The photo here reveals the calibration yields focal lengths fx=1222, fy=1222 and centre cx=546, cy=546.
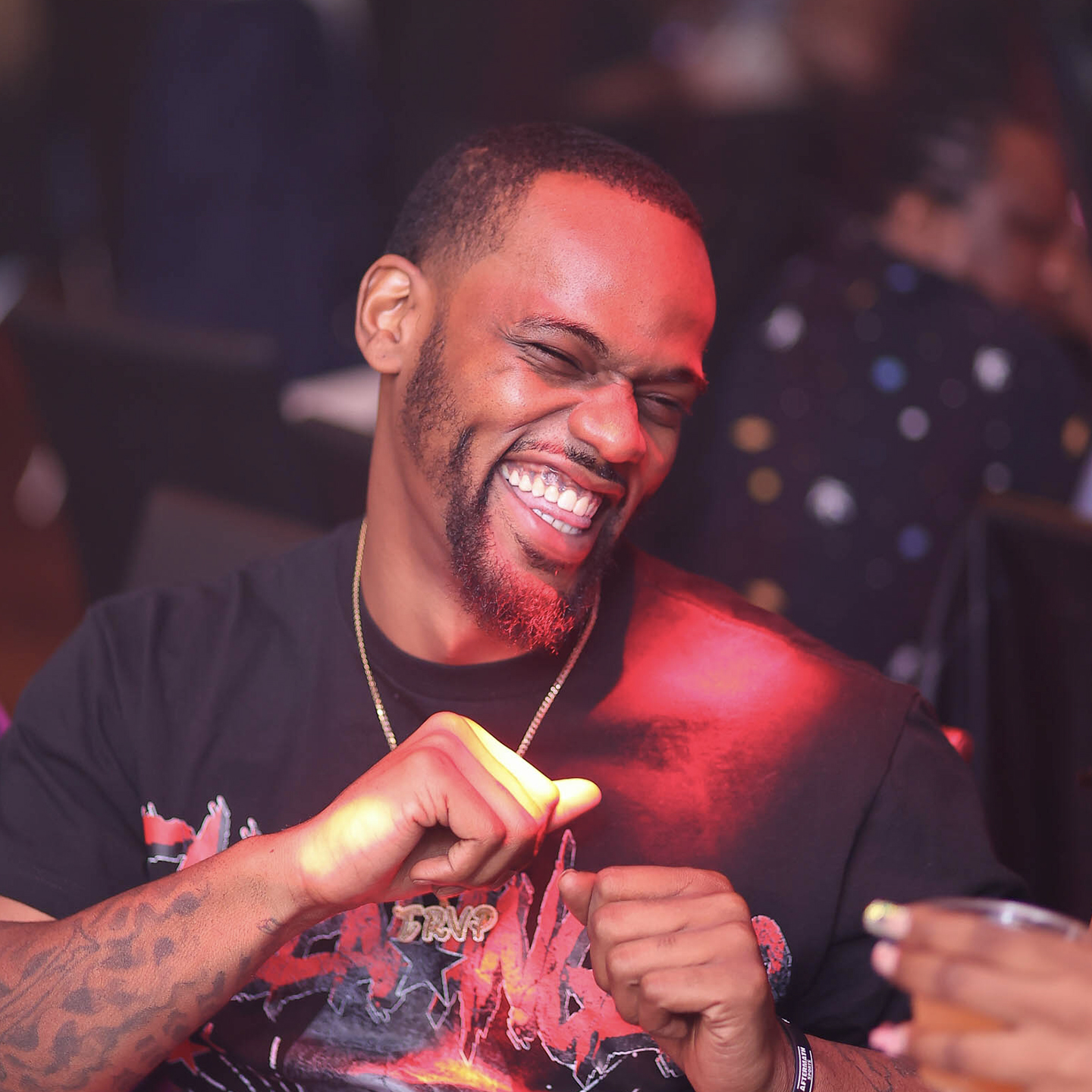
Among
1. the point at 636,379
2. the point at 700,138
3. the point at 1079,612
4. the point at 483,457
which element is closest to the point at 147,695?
the point at 483,457

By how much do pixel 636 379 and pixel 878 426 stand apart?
4.26ft

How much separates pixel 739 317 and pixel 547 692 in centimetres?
145

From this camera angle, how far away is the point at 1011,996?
34.0 inches

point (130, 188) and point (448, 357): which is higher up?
point (448, 357)

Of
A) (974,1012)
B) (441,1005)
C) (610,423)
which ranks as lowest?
(441,1005)

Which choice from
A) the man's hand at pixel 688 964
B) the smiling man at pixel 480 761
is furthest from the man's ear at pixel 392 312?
the man's hand at pixel 688 964

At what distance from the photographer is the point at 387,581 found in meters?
1.56

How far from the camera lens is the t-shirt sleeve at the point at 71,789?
1.42 metres

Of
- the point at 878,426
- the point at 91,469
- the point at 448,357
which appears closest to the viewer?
the point at 448,357

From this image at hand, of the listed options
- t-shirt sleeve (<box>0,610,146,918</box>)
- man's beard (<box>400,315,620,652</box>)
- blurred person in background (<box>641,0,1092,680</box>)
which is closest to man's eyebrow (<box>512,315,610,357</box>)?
man's beard (<box>400,315,620,652</box>)

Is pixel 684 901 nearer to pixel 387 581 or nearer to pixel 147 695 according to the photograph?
pixel 387 581

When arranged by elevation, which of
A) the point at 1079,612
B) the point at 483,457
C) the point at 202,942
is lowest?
the point at 202,942

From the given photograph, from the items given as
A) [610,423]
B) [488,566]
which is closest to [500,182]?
[610,423]

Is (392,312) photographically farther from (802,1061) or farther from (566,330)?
(802,1061)
